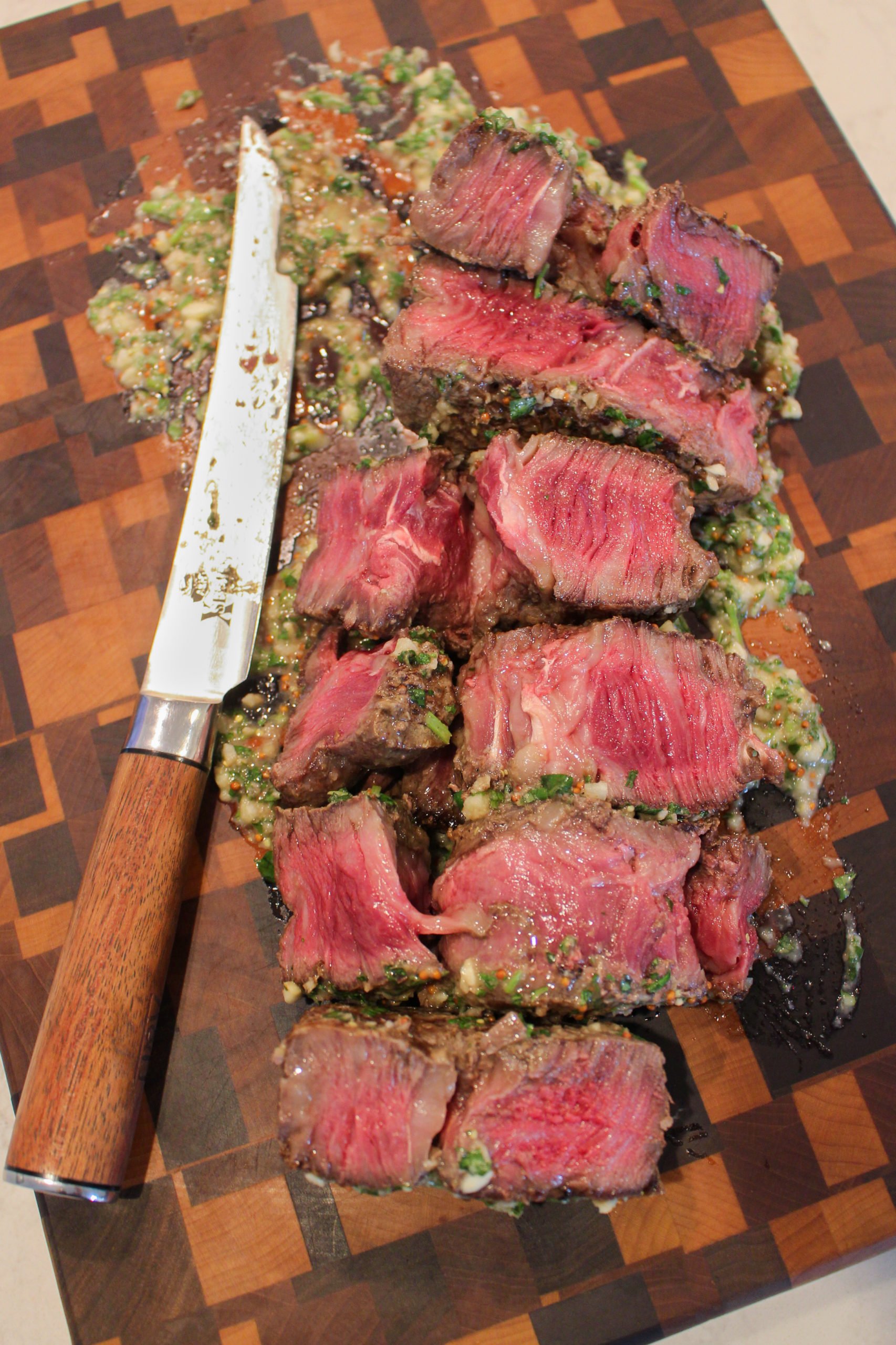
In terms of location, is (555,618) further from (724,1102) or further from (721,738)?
(724,1102)

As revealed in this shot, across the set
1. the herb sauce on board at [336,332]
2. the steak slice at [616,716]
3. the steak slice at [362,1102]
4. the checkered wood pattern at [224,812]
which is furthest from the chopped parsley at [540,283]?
the steak slice at [362,1102]

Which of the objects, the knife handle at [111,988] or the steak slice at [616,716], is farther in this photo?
the steak slice at [616,716]

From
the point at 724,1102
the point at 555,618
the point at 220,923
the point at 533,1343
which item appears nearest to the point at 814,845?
the point at 724,1102

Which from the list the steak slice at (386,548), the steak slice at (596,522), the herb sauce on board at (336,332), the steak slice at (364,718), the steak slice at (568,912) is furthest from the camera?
the herb sauce on board at (336,332)

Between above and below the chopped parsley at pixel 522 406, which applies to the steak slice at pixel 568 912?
below

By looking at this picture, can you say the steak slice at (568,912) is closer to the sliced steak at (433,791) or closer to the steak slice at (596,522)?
the sliced steak at (433,791)

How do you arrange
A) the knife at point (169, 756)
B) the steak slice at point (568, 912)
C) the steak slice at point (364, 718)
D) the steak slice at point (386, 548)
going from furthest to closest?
the steak slice at point (386, 548), the steak slice at point (364, 718), the knife at point (169, 756), the steak slice at point (568, 912)
